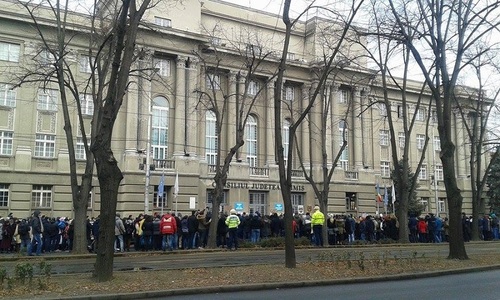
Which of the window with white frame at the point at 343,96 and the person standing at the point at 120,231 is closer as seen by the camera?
the person standing at the point at 120,231

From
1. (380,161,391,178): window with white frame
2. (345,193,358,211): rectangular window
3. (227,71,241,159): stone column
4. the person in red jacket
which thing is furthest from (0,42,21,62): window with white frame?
(380,161,391,178): window with white frame

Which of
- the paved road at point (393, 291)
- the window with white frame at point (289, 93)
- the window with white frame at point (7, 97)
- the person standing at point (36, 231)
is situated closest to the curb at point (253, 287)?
the paved road at point (393, 291)

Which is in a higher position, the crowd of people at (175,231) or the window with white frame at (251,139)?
the window with white frame at (251,139)

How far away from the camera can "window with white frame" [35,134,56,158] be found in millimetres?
39263

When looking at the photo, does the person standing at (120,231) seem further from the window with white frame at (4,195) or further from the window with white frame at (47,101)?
the window with white frame at (47,101)

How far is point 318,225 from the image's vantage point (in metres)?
27.4

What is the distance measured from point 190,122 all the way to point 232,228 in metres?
20.9

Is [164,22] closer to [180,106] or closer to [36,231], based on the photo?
[180,106]

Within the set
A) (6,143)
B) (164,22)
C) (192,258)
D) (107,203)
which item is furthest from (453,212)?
(164,22)

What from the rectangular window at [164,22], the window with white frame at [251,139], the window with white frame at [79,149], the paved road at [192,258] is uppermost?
the rectangular window at [164,22]

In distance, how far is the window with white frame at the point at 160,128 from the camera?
4397 centimetres

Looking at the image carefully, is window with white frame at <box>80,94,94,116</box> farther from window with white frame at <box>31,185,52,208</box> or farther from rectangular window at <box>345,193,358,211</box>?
rectangular window at <box>345,193,358,211</box>

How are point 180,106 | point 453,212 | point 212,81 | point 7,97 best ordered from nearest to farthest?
point 453,212 → point 212,81 → point 7,97 → point 180,106

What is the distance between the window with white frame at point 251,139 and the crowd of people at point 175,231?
61.5ft
